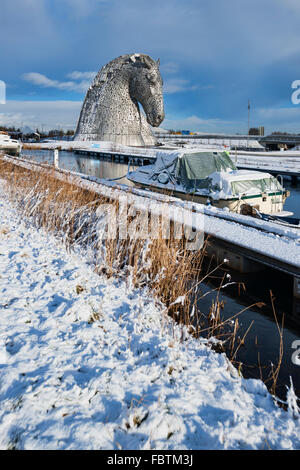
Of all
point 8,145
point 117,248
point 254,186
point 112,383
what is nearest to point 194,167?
point 254,186

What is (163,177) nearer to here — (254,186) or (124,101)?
(254,186)

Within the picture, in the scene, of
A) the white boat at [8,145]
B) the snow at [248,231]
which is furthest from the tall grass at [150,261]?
the white boat at [8,145]

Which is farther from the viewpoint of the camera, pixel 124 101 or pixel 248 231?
pixel 124 101

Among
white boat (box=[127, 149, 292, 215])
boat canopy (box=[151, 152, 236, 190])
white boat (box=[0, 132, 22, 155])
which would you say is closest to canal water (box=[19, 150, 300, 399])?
white boat (box=[127, 149, 292, 215])

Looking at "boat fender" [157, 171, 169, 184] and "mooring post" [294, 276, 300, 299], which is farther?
"boat fender" [157, 171, 169, 184]

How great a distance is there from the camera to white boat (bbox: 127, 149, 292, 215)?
8734 millimetres

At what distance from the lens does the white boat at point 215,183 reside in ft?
28.7

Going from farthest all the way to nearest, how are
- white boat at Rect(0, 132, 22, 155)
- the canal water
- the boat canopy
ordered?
white boat at Rect(0, 132, 22, 155), the boat canopy, the canal water

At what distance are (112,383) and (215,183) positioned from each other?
7.59 metres

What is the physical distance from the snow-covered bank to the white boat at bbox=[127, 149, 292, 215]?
5582 mm

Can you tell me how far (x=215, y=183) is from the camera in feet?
30.3

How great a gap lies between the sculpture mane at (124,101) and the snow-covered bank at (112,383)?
33.2 metres

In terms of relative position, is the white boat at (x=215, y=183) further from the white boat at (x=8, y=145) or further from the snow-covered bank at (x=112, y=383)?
the white boat at (x=8, y=145)

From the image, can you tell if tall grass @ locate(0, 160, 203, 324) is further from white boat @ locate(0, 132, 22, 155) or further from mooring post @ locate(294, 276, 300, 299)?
white boat @ locate(0, 132, 22, 155)
